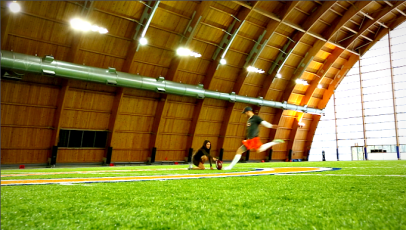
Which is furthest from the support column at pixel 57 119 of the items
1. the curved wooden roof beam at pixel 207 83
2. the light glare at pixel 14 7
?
the curved wooden roof beam at pixel 207 83

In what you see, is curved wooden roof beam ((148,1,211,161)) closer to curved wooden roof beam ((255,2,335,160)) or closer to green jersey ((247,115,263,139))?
curved wooden roof beam ((255,2,335,160))

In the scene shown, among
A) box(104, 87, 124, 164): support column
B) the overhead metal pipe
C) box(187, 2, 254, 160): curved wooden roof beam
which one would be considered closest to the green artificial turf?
the overhead metal pipe

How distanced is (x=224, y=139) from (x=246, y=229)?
26732 millimetres

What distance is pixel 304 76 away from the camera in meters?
34.3

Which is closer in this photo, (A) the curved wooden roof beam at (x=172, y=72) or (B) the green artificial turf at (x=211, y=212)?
(B) the green artificial turf at (x=211, y=212)

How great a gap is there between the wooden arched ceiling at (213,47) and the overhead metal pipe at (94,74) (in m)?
1.39

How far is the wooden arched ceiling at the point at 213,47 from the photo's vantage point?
18.3 m

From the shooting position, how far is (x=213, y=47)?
2464 centimetres

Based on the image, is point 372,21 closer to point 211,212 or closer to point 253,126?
point 253,126

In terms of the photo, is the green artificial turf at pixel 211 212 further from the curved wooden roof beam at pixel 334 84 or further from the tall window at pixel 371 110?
the tall window at pixel 371 110

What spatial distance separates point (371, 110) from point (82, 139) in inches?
1429

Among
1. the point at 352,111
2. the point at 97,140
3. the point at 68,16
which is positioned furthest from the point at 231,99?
the point at 352,111

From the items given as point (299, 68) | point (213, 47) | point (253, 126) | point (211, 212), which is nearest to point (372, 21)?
point (299, 68)

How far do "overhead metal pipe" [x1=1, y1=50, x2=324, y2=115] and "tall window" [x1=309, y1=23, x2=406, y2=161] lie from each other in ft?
64.9
